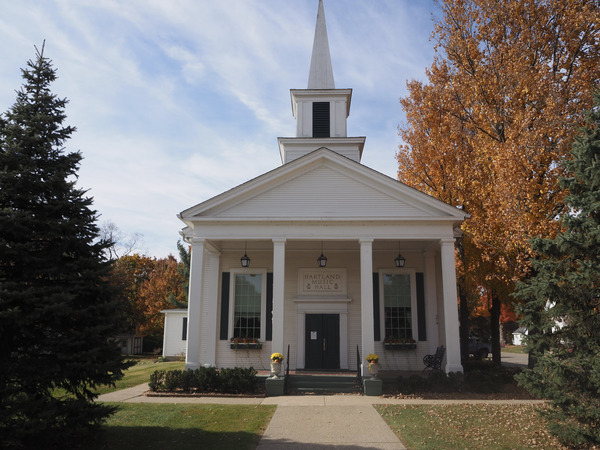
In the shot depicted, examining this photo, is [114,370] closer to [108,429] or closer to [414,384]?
[108,429]

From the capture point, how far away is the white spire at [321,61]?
22.8 metres

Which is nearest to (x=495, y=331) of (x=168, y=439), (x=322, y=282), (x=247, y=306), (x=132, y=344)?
(x=322, y=282)

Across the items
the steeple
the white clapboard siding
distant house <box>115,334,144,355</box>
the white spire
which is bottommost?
distant house <box>115,334,144,355</box>

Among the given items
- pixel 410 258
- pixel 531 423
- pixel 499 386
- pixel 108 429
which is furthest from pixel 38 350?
pixel 410 258

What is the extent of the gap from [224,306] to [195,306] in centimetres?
280

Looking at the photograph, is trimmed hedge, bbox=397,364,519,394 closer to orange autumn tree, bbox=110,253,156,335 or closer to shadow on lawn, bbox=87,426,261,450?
shadow on lawn, bbox=87,426,261,450

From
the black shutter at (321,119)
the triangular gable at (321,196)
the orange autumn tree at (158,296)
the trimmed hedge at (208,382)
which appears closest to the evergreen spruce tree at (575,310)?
the triangular gable at (321,196)

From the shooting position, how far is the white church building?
50.2 ft

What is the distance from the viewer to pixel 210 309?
1755 centimetres

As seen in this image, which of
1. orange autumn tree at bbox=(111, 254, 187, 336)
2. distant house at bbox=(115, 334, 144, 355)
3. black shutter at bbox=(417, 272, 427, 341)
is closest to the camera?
black shutter at bbox=(417, 272, 427, 341)

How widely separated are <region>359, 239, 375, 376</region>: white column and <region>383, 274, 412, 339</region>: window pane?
304 centimetres

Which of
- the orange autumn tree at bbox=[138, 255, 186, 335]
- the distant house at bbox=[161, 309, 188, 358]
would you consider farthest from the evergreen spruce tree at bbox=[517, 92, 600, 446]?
the orange autumn tree at bbox=[138, 255, 186, 335]

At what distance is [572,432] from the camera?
7.77 meters

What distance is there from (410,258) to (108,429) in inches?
503
